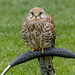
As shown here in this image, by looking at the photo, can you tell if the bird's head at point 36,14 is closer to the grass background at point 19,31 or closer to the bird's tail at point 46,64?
the bird's tail at point 46,64

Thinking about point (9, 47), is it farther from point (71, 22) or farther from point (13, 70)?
A: point (71, 22)

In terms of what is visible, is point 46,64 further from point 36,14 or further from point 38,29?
point 36,14

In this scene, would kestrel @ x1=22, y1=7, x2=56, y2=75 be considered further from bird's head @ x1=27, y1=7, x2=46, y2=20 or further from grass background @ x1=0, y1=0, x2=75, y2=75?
grass background @ x1=0, y1=0, x2=75, y2=75

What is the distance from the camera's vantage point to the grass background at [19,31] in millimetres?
5398

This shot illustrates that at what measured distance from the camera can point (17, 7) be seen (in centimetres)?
1233

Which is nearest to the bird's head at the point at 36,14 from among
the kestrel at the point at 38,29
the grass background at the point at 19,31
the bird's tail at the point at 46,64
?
the kestrel at the point at 38,29

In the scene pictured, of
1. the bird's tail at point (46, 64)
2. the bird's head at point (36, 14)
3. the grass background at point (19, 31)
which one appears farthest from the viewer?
the grass background at point (19, 31)

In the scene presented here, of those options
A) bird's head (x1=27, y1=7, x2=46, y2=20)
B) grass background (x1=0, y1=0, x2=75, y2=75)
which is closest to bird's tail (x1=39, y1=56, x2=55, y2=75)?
bird's head (x1=27, y1=7, x2=46, y2=20)

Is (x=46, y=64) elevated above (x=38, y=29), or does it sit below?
below

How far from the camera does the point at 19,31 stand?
841cm

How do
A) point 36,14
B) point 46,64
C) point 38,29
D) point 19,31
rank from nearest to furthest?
1. point 36,14
2. point 38,29
3. point 46,64
4. point 19,31

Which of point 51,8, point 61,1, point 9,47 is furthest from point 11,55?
point 61,1

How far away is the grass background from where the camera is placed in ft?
17.7

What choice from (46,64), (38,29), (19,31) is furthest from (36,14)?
(19,31)
